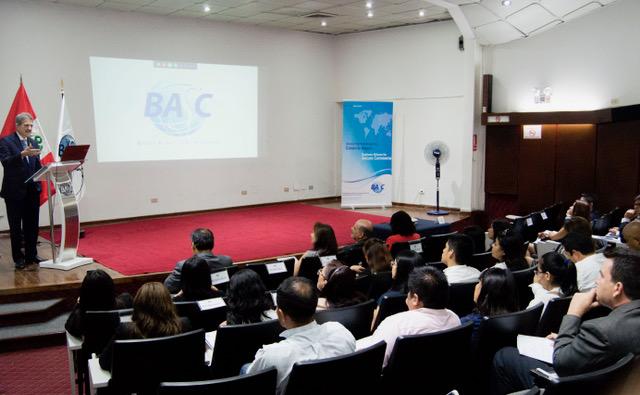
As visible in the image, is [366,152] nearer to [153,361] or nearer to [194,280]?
[194,280]

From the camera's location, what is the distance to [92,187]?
350 inches

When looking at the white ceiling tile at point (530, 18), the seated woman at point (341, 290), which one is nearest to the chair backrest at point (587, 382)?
the seated woman at point (341, 290)

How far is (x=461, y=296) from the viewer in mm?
3680

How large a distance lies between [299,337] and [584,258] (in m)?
2.55

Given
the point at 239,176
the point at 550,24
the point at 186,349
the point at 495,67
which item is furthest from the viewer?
the point at 239,176

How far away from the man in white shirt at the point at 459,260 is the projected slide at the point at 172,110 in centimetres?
660

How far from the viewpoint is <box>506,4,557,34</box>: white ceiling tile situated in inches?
307

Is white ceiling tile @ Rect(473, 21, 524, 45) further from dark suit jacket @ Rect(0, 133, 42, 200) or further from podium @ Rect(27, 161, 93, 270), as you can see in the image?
dark suit jacket @ Rect(0, 133, 42, 200)

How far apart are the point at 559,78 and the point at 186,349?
Answer: 8160 mm

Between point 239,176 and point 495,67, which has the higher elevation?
point 495,67

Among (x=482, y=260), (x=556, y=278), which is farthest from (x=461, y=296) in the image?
(x=482, y=260)

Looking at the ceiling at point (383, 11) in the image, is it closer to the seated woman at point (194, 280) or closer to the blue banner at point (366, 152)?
the blue banner at point (366, 152)

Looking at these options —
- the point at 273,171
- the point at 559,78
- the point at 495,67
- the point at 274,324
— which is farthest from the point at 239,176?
the point at 274,324

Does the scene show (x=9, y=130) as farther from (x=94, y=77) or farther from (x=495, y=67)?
(x=495, y=67)
